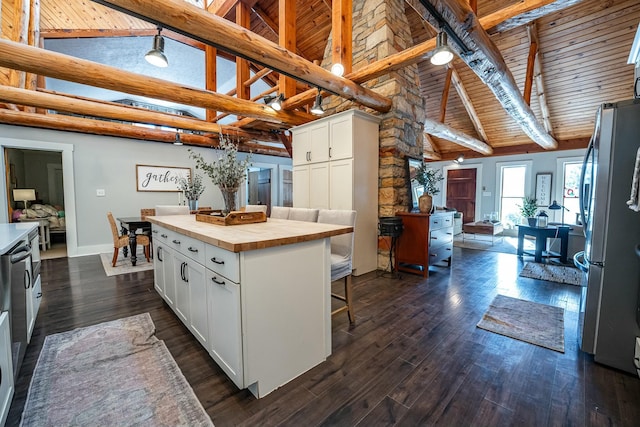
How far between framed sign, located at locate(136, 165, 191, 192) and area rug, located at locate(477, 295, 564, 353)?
659cm

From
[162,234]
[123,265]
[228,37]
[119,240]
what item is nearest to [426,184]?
[228,37]

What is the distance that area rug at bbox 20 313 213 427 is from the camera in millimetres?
1356

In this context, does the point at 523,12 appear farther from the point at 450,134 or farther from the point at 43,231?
the point at 43,231

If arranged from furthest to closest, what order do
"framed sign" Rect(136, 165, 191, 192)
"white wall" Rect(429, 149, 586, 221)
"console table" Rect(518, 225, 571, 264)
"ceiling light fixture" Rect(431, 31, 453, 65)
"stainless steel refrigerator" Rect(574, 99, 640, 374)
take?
"white wall" Rect(429, 149, 586, 221) → "framed sign" Rect(136, 165, 191, 192) → "console table" Rect(518, 225, 571, 264) → "ceiling light fixture" Rect(431, 31, 453, 65) → "stainless steel refrigerator" Rect(574, 99, 640, 374)

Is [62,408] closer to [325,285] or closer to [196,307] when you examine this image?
[196,307]

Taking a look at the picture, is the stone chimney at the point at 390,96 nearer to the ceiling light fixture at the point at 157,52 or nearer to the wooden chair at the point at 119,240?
the ceiling light fixture at the point at 157,52

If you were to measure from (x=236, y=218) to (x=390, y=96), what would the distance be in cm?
313

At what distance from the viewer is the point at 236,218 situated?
7.00ft

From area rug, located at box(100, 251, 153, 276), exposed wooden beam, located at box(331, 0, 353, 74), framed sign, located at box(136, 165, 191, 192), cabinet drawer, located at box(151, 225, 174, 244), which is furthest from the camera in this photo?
framed sign, located at box(136, 165, 191, 192)

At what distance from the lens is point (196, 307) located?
187 cm

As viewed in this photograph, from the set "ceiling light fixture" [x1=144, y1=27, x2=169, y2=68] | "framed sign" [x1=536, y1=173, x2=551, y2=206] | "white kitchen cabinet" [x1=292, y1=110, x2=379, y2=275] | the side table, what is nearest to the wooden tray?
"ceiling light fixture" [x1=144, y1=27, x2=169, y2=68]

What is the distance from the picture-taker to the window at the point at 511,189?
25.8ft

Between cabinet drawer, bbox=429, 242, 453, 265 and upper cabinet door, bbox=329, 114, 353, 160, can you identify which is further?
cabinet drawer, bbox=429, 242, 453, 265

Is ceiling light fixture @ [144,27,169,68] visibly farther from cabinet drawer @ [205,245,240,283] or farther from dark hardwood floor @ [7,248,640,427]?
dark hardwood floor @ [7,248,640,427]
